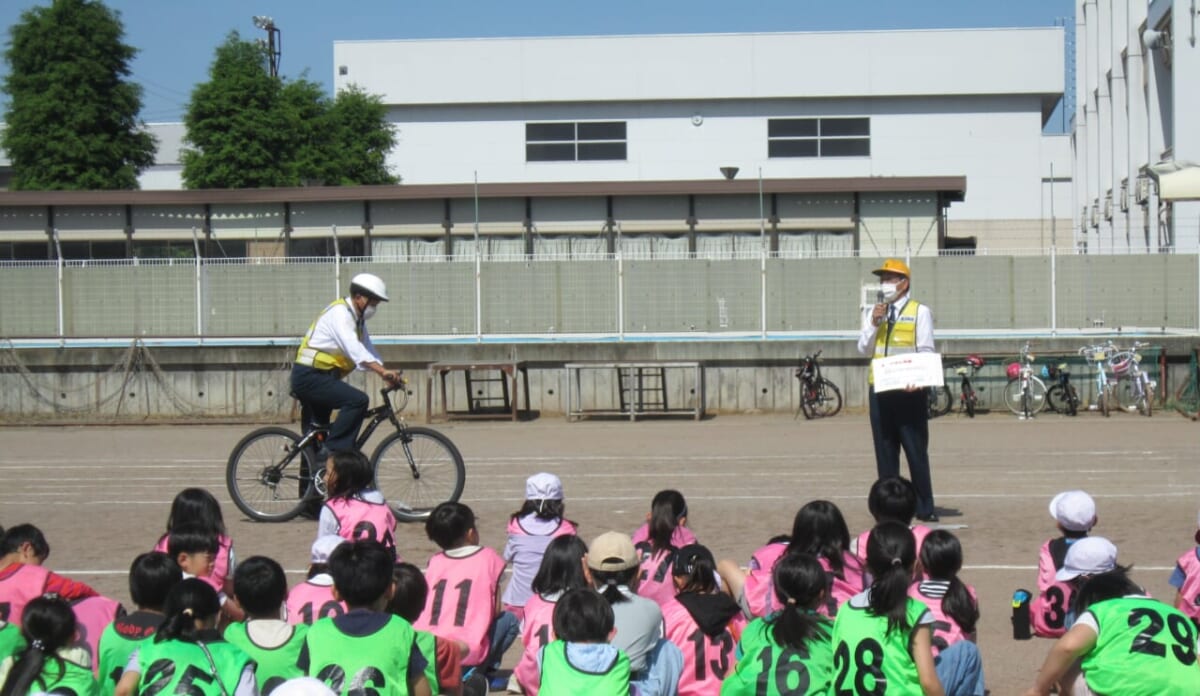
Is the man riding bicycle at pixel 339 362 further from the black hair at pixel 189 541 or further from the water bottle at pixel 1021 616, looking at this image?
the water bottle at pixel 1021 616

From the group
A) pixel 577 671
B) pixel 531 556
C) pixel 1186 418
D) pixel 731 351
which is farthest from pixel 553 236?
pixel 577 671

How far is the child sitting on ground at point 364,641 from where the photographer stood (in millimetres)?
4938

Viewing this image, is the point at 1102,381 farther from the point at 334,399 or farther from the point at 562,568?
the point at 562,568

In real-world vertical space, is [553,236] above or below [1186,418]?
above

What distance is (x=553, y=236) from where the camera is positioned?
3303cm

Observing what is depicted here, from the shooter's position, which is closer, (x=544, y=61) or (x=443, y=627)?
(x=443, y=627)

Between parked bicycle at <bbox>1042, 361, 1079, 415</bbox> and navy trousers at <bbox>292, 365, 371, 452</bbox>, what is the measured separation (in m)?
14.4

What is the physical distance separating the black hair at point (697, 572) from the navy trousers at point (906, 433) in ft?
16.3

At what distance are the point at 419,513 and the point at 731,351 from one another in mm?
12670

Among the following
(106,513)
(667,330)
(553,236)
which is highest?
(553,236)

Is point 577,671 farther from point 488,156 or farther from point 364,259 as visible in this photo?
point 488,156

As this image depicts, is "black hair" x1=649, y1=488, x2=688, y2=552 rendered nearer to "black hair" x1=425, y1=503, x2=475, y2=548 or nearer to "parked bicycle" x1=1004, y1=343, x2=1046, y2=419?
"black hair" x1=425, y1=503, x2=475, y2=548

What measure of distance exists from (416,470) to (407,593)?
5.78m

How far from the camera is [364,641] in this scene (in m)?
5.00
